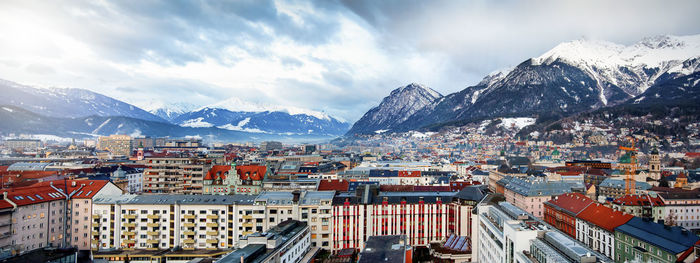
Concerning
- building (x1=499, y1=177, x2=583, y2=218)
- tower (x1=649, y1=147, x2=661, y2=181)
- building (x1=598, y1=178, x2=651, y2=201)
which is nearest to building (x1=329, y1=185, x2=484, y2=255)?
building (x1=499, y1=177, x2=583, y2=218)

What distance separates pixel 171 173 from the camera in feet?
293

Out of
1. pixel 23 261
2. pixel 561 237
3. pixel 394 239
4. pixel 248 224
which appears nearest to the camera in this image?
pixel 561 237

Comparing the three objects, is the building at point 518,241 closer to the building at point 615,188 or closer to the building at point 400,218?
the building at point 400,218

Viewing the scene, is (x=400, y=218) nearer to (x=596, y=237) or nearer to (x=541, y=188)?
(x=596, y=237)

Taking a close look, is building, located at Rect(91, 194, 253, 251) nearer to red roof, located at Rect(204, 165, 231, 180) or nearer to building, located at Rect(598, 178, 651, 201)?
red roof, located at Rect(204, 165, 231, 180)

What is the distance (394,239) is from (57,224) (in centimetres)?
4237

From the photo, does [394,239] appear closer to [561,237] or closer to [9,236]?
[561,237]

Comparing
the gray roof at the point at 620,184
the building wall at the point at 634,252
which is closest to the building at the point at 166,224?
the building wall at the point at 634,252

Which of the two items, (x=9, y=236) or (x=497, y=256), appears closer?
(x=497, y=256)

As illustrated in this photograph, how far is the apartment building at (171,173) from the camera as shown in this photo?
288ft

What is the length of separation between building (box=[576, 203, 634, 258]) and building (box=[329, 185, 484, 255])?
13142mm

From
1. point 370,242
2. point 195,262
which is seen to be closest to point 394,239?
point 370,242

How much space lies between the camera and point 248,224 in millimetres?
52875

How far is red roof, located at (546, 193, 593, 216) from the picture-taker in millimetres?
56438
